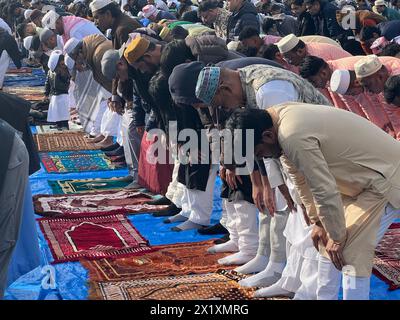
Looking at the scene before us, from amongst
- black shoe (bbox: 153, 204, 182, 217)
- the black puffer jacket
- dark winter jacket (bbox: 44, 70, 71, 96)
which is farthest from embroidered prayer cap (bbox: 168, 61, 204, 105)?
dark winter jacket (bbox: 44, 70, 71, 96)

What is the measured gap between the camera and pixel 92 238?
5.04 m

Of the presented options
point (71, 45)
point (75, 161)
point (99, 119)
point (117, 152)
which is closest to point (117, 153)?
point (117, 152)

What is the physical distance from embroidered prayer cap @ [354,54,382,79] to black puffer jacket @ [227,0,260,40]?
3.49m

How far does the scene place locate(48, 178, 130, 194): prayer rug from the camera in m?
6.38

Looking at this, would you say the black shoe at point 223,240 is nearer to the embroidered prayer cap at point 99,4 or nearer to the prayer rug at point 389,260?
the prayer rug at point 389,260

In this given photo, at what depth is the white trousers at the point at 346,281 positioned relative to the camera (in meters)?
3.19

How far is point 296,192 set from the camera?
3.57 metres

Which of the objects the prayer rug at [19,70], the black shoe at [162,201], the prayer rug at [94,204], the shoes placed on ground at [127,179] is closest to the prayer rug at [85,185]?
the shoes placed on ground at [127,179]

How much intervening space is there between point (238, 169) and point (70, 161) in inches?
135

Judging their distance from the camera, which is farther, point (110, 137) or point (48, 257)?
point (110, 137)

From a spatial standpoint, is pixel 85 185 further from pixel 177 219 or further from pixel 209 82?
pixel 209 82

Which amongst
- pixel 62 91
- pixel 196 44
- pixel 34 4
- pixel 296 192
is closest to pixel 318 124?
pixel 296 192

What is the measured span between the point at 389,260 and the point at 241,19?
4.57 metres

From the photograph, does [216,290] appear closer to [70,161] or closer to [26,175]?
[26,175]
